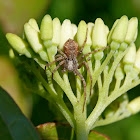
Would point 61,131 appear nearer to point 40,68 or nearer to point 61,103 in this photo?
point 61,103

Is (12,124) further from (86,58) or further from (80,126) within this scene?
(86,58)

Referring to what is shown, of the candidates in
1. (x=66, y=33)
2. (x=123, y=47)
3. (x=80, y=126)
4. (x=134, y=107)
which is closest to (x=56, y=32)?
(x=66, y=33)

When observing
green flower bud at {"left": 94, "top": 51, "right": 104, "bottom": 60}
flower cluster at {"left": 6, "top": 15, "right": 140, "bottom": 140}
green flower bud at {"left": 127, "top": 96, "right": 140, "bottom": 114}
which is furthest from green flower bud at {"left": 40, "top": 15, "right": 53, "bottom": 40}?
green flower bud at {"left": 127, "top": 96, "right": 140, "bottom": 114}

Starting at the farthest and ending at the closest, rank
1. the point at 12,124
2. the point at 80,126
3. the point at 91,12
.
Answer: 1. the point at 91,12
2. the point at 80,126
3. the point at 12,124

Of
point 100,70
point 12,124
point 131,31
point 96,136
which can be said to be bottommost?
point 96,136

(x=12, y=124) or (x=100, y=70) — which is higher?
(x=100, y=70)

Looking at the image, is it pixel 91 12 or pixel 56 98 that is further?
pixel 91 12

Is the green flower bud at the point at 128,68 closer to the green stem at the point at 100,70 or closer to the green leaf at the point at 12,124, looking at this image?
the green stem at the point at 100,70
